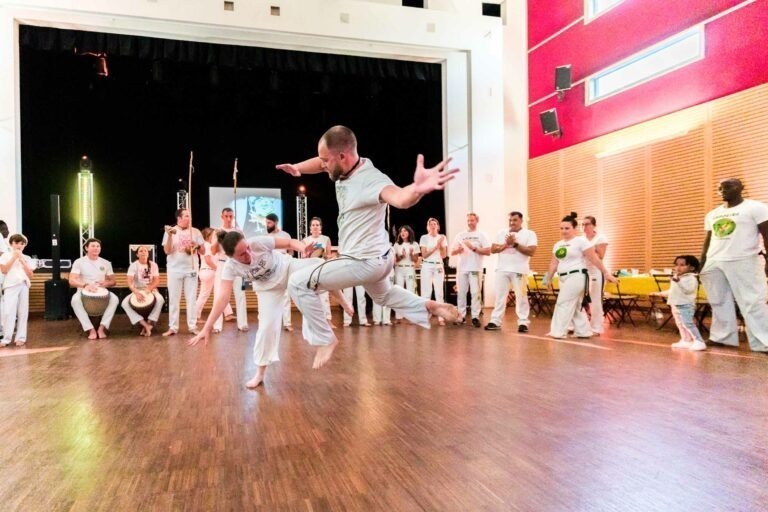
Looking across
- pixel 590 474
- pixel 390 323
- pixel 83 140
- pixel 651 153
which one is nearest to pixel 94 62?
pixel 83 140

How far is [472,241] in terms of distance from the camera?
7586 mm

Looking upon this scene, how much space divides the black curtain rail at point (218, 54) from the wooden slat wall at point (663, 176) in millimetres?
3858

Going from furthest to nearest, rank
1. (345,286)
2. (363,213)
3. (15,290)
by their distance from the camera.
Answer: (15,290)
(345,286)
(363,213)

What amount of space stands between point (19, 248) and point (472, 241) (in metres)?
5.70

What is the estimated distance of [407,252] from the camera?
795cm

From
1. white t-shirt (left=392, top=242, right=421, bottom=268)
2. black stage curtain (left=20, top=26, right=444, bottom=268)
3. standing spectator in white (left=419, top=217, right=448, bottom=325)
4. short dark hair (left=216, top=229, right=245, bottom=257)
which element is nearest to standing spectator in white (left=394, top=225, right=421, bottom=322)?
white t-shirt (left=392, top=242, right=421, bottom=268)

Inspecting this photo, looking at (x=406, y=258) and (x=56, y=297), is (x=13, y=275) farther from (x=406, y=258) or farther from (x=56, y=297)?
(x=406, y=258)

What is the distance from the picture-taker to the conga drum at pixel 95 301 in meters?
6.76

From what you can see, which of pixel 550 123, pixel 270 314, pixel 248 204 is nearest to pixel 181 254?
pixel 270 314

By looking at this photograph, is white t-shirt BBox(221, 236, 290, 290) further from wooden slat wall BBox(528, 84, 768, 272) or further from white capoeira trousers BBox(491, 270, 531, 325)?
wooden slat wall BBox(528, 84, 768, 272)

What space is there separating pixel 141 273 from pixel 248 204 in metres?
5.57

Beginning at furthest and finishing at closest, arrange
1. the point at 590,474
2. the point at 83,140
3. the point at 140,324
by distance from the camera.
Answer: the point at 83,140 < the point at 140,324 < the point at 590,474

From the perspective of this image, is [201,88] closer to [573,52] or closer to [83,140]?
[83,140]

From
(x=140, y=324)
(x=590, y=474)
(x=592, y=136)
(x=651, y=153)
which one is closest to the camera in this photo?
(x=590, y=474)
